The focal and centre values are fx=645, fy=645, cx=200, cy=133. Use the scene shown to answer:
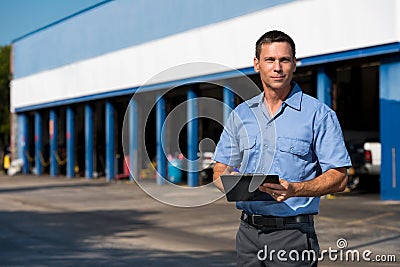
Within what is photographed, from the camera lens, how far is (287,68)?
3.34 metres

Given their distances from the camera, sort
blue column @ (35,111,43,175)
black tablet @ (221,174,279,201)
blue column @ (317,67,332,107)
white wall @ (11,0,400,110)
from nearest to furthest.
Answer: black tablet @ (221,174,279,201)
white wall @ (11,0,400,110)
blue column @ (317,67,332,107)
blue column @ (35,111,43,175)

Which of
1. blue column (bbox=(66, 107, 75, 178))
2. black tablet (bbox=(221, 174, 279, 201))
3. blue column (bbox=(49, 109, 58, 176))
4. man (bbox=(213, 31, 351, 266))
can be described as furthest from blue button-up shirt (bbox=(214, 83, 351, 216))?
blue column (bbox=(49, 109, 58, 176))

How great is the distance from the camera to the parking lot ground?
963 centimetres

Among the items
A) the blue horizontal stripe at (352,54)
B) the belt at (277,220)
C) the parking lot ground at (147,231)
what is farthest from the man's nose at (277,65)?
the blue horizontal stripe at (352,54)

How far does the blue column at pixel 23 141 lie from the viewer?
1528 inches

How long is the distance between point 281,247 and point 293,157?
490 mm

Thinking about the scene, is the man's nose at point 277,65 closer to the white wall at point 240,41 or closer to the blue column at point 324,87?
the white wall at point 240,41

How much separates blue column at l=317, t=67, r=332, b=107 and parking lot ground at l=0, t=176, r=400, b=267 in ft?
9.91

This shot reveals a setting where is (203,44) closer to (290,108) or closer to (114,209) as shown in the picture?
(114,209)

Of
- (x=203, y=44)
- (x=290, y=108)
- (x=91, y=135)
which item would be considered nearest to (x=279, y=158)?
(x=290, y=108)

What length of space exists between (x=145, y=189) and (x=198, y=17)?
68.9ft

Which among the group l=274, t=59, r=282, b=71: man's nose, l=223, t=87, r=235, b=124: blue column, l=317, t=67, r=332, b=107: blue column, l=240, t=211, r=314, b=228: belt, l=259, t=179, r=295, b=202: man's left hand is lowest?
l=240, t=211, r=314, b=228: belt

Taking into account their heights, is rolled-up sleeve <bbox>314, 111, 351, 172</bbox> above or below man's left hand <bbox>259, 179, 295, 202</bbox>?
above

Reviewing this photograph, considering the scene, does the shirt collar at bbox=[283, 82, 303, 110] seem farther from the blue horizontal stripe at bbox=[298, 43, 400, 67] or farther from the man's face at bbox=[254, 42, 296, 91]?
the blue horizontal stripe at bbox=[298, 43, 400, 67]
